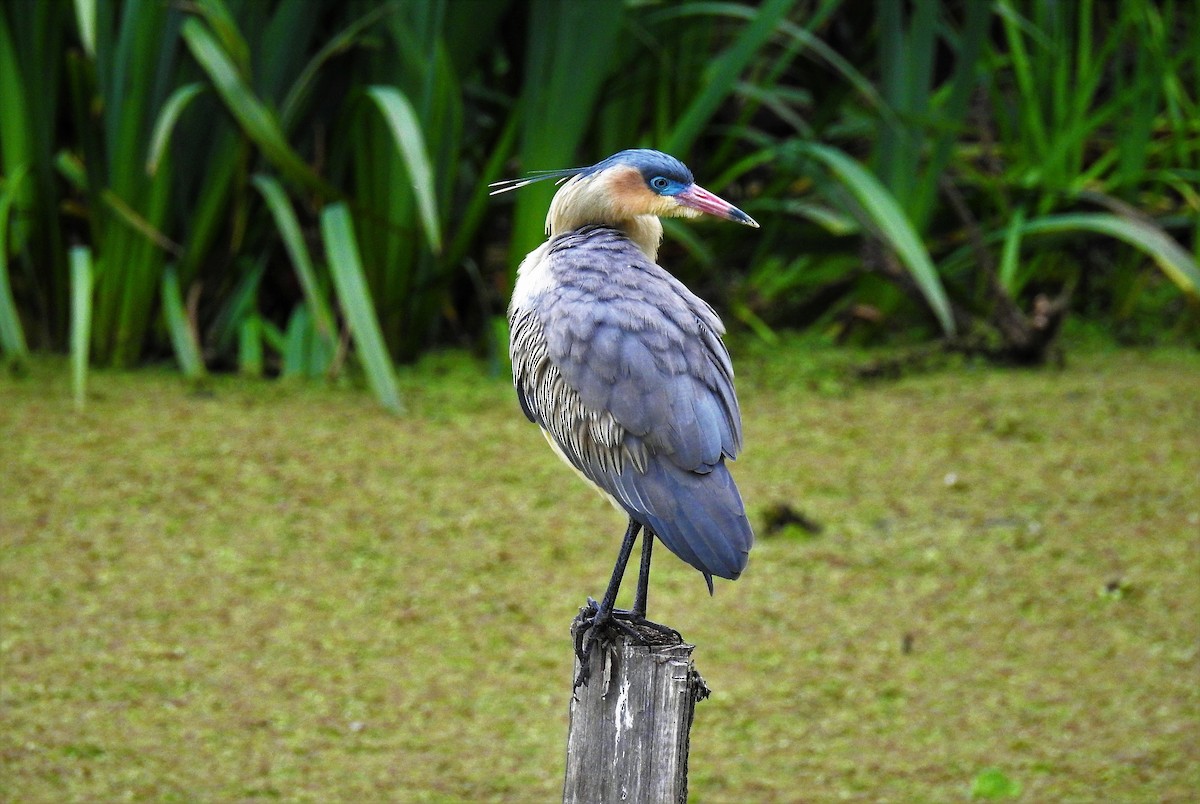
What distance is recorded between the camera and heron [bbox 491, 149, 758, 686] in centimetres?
170

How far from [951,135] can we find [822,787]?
2.23 metres

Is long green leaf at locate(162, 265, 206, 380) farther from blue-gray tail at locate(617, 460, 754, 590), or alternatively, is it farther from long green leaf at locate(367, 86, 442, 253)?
blue-gray tail at locate(617, 460, 754, 590)

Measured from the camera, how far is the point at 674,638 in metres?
1.82

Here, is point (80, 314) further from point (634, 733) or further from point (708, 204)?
point (634, 733)

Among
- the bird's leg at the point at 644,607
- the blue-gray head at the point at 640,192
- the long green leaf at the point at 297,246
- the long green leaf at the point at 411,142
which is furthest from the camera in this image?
the long green leaf at the point at 297,246

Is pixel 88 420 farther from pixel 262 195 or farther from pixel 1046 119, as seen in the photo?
pixel 1046 119

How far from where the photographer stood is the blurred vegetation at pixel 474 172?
3.64 meters

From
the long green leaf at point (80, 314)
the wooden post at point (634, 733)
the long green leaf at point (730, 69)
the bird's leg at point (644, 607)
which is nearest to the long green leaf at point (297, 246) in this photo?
the long green leaf at point (80, 314)

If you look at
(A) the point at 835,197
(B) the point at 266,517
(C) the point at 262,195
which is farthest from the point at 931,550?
(C) the point at 262,195

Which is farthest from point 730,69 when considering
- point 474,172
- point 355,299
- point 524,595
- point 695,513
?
point 695,513

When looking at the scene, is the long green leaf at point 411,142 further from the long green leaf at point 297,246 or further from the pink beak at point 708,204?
the pink beak at point 708,204

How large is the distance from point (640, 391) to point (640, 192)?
1.14 ft

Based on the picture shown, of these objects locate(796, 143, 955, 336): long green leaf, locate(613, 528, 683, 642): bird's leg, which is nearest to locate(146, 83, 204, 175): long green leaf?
locate(796, 143, 955, 336): long green leaf

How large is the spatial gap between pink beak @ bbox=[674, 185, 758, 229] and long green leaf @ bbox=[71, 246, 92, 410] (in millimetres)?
2053
